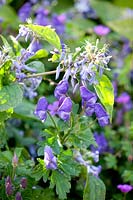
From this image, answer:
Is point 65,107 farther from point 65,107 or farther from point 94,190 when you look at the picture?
point 94,190

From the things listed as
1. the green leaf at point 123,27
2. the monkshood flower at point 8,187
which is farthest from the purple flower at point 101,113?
the green leaf at point 123,27

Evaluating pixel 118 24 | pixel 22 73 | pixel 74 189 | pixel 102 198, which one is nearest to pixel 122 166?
pixel 74 189

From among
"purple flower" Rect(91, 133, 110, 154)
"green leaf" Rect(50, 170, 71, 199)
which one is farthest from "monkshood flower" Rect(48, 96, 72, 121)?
"purple flower" Rect(91, 133, 110, 154)

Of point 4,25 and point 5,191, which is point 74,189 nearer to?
point 5,191

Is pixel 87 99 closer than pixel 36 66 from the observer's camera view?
Yes

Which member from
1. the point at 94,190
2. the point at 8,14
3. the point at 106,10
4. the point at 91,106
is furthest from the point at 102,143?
the point at 106,10

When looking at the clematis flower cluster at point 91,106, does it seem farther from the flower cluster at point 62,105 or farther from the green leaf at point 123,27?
the green leaf at point 123,27

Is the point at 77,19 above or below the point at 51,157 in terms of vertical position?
above
